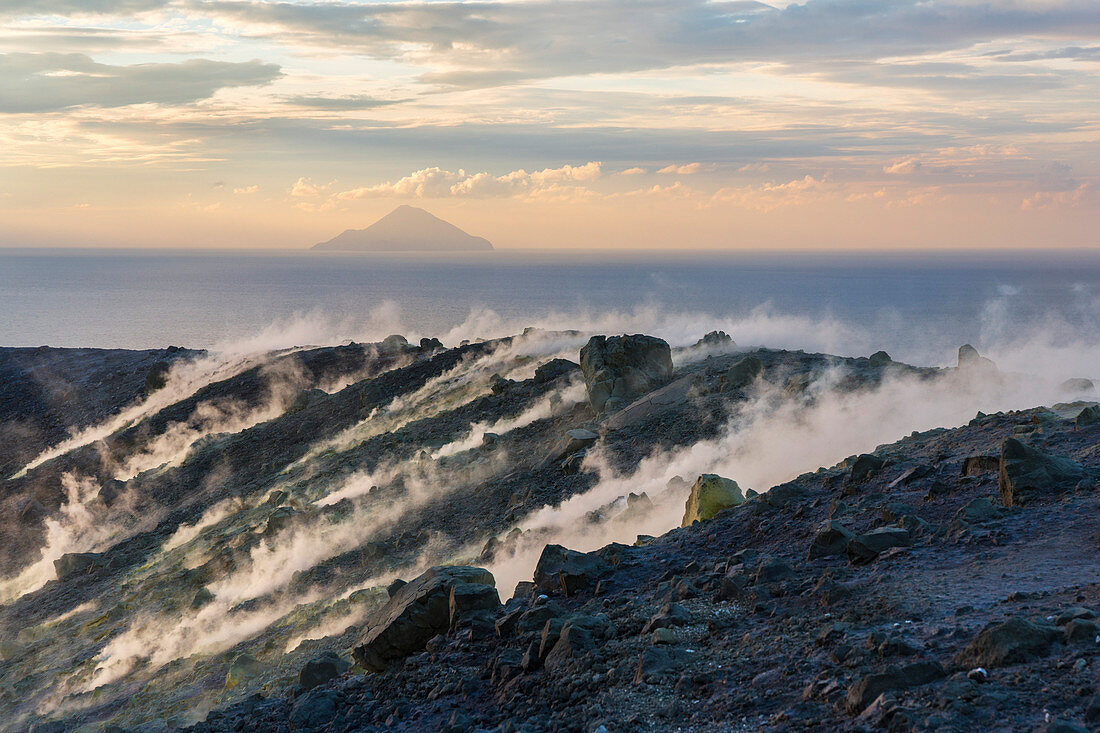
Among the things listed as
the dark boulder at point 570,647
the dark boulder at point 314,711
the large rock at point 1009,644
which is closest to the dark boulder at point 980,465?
the large rock at point 1009,644

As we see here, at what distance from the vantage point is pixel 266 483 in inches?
1065

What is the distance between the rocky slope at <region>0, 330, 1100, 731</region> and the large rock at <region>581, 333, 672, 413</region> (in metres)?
0.09

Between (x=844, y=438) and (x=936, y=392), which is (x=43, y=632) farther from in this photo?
(x=936, y=392)

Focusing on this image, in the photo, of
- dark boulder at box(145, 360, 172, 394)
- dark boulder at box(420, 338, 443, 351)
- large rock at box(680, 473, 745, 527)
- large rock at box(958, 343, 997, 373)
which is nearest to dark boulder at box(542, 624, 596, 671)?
large rock at box(680, 473, 745, 527)

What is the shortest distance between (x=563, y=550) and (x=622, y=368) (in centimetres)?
1457

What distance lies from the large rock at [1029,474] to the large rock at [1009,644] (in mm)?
3447

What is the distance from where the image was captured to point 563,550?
34.2 ft

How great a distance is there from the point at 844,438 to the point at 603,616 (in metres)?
12.5

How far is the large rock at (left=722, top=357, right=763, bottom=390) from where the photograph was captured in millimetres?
22906

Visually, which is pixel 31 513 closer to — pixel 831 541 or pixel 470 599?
pixel 470 599

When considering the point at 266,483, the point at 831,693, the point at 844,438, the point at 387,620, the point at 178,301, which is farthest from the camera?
the point at 178,301

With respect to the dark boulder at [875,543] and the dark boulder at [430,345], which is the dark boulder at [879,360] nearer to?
the dark boulder at [875,543]

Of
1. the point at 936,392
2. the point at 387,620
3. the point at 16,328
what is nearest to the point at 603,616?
the point at 387,620

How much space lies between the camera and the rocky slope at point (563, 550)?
6875mm
